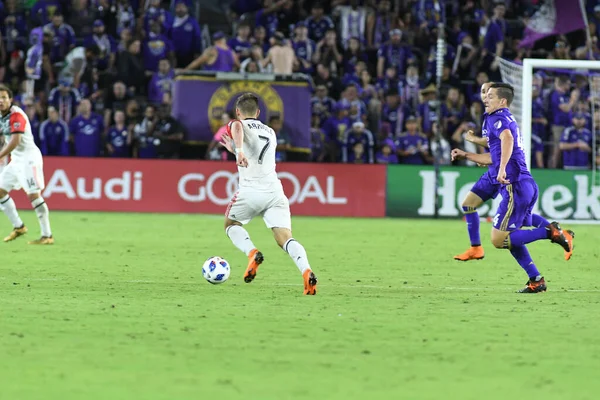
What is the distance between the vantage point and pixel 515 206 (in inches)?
409

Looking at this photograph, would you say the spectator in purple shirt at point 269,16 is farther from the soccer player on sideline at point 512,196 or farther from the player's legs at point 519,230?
the player's legs at point 519,230

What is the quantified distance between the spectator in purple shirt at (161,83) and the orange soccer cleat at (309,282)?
1456cm

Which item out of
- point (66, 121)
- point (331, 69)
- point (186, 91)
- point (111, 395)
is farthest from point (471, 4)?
point (111, 395)

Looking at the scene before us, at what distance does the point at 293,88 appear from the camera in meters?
22.8

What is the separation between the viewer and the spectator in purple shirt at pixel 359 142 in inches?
920

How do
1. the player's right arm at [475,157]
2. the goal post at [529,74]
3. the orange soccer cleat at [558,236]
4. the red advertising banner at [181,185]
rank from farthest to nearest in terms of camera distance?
the red advertising banner at [181,185]
the goal post at [529,74]
the player's right arm at [475,157]
the orange soccer cleat at [558,236]

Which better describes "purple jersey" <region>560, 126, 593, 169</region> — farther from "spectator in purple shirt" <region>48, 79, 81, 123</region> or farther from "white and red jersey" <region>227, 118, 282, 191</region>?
"white and red jersey" <region>227, 118, 282, 191</region>

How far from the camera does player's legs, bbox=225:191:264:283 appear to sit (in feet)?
33.0

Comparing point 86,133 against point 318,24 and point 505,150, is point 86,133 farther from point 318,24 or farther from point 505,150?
point 505,150

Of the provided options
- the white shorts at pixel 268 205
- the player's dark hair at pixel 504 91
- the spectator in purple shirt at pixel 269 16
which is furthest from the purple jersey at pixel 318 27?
the white shorts at pixel 268 205

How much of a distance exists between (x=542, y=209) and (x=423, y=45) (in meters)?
5.27

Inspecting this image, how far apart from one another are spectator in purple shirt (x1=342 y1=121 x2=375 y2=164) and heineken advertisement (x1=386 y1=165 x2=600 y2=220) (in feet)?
2.22

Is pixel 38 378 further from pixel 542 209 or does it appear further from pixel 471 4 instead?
pixel 471 4

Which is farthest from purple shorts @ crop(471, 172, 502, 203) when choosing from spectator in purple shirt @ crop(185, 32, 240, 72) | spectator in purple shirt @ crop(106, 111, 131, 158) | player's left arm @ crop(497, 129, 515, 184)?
spectator in purple shirt @ crop(106, 111, 131, 158)
